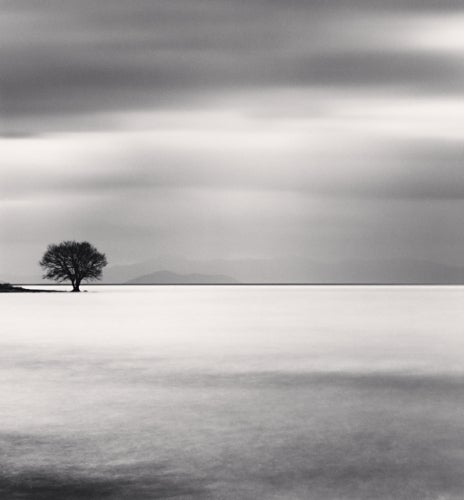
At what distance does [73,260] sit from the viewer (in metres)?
128

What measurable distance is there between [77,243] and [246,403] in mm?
116074

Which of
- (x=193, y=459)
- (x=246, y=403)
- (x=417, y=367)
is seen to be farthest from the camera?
(x=417, y=367)

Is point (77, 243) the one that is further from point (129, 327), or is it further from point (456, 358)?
point (456, 358)

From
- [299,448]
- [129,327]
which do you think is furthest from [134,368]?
[129,327]

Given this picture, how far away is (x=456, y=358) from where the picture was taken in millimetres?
25812

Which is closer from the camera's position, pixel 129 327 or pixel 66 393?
pixel 66 393

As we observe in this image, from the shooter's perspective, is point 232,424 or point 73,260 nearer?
point 232,424

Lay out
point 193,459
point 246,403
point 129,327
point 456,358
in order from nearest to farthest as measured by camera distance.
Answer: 1. point 193,459
2. point 246,403
3. point 456,358
4. point 129,327

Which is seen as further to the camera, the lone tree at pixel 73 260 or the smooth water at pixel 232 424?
the lone tree at pixel 73 260

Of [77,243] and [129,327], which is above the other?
[77,243]

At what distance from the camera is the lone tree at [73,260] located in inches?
5054

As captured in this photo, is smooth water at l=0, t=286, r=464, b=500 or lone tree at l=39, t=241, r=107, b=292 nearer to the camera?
smooth water at l=0, t=286, r=464, b=500

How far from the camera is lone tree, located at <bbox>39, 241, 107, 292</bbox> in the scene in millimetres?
128375

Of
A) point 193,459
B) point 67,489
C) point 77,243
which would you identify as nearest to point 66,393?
point 193,459
